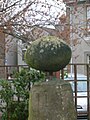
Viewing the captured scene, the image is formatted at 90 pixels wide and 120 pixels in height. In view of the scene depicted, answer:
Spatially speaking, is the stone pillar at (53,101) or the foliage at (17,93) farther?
the foliage at (17,93)

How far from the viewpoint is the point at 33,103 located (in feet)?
13.1

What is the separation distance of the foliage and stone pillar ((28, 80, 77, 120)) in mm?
1700

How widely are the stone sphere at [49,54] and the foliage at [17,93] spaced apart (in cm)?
173

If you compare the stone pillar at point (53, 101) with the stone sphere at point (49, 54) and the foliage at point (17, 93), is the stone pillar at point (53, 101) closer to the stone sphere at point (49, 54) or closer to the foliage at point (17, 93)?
the stone sphere at point (49, 54)

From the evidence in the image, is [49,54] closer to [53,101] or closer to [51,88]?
[51,88]

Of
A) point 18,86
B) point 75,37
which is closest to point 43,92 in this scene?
point 18,86

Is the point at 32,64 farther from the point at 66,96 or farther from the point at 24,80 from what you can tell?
the point at 24,80

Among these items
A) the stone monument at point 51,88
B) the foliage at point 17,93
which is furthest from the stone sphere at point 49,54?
the foliage at point 17,93

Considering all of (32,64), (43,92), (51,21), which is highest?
(51,21)

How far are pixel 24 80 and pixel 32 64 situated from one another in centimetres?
176

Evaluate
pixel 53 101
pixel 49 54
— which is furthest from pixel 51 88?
pixel 49 54

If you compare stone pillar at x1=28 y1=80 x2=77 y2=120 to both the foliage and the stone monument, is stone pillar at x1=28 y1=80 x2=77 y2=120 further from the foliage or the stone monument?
the foliage

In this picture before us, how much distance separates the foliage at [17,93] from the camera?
18.6 feet

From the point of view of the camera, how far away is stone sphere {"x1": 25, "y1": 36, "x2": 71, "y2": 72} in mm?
3834
